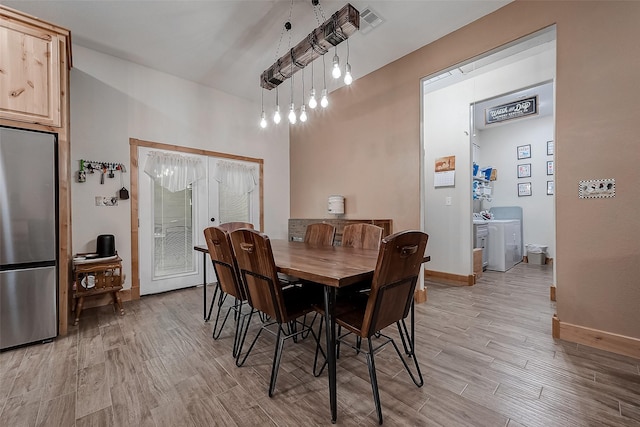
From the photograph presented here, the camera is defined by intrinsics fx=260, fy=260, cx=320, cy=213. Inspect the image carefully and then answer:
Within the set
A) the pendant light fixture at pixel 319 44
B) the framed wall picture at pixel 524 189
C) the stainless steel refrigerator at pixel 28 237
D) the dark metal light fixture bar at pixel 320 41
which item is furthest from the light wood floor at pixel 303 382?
the framed wall picture at pixel 524 189

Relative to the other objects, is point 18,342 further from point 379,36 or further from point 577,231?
point 577,231

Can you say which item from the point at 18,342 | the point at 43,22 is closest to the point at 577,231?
the point at 18,342

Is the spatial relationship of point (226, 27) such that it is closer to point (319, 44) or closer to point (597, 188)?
point (319, 44)

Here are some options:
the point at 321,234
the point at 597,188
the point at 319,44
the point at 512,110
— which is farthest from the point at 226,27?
the point at 512,110

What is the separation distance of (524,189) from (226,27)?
20.9ft

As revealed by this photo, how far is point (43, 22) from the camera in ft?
7.20

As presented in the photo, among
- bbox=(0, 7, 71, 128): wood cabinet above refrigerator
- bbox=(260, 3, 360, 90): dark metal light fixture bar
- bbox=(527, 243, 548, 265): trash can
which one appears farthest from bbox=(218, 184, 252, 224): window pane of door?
bbox=(527, 243, 548, 265): trash can

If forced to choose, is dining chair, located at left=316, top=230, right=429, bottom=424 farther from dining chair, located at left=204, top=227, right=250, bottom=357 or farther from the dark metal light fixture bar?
the dark metal light fixture bar

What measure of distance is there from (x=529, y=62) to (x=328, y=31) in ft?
9.29

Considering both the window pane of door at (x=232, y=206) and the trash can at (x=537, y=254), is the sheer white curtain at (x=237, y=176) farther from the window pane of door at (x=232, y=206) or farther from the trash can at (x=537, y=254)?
the trash can at (x=537, y=254)

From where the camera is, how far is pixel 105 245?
9.68 ft

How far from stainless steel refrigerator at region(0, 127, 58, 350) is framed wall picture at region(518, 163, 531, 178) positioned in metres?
7.57

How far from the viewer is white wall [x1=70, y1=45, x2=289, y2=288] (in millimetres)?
3025

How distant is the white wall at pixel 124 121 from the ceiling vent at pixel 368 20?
2.46m
